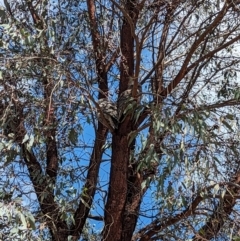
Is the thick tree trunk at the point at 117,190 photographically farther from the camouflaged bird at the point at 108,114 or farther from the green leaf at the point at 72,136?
the green leaf at the point at 72,136

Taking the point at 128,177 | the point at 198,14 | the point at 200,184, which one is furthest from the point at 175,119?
the point at 198,14

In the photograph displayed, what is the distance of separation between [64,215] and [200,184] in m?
0.99

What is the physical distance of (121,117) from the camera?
4.22m

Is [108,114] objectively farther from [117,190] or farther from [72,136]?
[117,190]

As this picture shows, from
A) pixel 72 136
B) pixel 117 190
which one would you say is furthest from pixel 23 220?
pixel 117 190

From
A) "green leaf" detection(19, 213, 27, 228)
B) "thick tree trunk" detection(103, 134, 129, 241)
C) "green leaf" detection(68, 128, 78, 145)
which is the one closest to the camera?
"green leaf" detection(19, 213, 27, 228)

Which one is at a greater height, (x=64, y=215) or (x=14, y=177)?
(x=14, y=177)

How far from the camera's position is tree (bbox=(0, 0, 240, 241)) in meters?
3.91

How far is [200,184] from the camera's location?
3.94 m

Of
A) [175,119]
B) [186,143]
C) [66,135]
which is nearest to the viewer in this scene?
[175,119]

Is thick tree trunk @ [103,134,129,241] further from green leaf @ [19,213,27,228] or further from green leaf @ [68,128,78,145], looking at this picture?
green leaf @ [19,213,27,228]

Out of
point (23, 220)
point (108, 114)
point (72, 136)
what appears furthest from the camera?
point (108, 114)

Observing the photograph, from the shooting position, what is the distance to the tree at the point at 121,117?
3.91m

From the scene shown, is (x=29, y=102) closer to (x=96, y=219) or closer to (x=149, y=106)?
(x=149, y=106)
